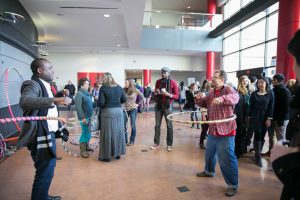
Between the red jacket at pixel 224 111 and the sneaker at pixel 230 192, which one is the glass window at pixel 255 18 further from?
the sneaker at pixel 230 192

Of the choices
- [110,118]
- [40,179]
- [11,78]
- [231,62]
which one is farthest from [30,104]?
[231,62]

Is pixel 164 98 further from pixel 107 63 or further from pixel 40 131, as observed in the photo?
pixel 107 63

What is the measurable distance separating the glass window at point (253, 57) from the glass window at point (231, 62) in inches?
22.5

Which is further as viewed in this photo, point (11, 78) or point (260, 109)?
point (11, 78)

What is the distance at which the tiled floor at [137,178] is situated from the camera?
275cm

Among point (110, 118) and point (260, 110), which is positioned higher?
point (260, 110)

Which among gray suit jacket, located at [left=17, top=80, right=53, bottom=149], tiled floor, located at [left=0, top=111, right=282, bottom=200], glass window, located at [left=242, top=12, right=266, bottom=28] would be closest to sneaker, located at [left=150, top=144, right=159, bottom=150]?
tiled floor, located at [left=0, top=111, right=282, bottom=200]

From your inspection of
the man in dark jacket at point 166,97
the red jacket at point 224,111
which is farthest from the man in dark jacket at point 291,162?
the man in dark jacket at point 166,97

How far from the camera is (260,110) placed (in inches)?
147

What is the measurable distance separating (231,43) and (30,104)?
44.9ft

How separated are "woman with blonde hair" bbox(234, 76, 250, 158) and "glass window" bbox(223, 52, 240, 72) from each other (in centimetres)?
969

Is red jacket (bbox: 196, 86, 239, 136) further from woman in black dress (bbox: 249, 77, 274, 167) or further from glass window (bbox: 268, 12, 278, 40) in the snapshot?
glass window (bbox: 268, 12, 278, 40)

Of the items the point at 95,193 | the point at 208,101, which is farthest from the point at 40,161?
the point at 208,101

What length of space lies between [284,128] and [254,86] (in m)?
1.01
